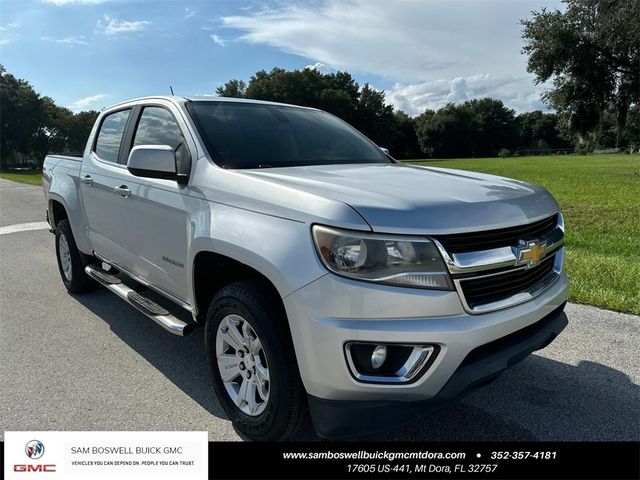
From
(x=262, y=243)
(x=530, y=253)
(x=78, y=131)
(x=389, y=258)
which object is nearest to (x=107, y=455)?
(x=262, y=243)

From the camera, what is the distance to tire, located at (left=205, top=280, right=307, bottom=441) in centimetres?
231

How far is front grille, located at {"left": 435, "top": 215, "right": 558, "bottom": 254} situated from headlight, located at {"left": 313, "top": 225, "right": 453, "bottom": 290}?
0.31 ft

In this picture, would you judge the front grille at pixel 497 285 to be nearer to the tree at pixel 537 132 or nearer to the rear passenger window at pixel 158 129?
the rear passenger window at pixel 158 129

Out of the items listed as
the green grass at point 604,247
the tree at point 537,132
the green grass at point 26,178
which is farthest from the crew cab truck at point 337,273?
the tree at point 537,132

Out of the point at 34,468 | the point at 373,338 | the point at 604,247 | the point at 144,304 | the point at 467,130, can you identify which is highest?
the point at 467,130

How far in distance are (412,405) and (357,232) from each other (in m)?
0.79

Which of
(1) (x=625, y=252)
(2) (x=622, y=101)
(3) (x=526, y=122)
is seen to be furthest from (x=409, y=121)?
(1) (x=625, y=252)

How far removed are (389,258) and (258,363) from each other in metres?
0.93

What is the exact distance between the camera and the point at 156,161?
2963mm

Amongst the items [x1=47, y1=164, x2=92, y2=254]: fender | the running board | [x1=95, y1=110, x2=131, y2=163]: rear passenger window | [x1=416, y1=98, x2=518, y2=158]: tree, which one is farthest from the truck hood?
[x1=416, y1=98, x2=518, y2=158]: tree

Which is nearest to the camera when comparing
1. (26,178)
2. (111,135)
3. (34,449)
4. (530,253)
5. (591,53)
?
(530,253)

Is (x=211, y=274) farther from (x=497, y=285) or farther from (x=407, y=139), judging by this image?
(x=407, y=139)

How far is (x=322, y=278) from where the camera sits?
2105 millimetres

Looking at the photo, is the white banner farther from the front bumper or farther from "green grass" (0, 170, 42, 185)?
"green grass" (0, 170, 42, 185)
